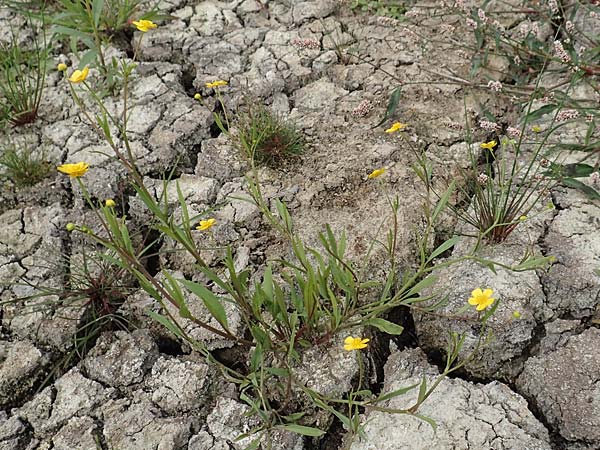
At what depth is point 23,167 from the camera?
252 cm

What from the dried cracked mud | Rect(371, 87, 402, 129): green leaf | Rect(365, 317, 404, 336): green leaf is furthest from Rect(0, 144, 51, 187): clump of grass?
Rect(365, 317, 404, 336): green leaf

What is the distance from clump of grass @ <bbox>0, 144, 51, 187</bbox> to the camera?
251 centimetres

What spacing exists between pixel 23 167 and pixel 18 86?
0.60 m

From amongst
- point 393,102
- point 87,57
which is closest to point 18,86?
point 87,57

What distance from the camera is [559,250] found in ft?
7.06

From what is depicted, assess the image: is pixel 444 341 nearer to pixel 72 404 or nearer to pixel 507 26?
pixel 72 404

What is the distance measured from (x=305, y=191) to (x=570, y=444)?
1228 mm

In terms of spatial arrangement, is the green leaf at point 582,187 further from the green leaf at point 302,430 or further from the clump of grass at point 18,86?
the clump of grass at point 18,86

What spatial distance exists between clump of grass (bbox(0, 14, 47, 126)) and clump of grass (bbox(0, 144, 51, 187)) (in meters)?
0.23

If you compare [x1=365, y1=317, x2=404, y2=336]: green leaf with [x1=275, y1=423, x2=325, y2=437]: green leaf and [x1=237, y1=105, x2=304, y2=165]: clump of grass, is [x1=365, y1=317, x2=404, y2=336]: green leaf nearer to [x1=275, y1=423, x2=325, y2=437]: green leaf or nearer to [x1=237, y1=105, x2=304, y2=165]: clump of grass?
[x1=275, y1=423, x2=325, y2=437]: green leaf

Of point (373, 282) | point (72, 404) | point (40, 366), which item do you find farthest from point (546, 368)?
point (40, 366)

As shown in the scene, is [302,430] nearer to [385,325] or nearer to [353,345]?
[353,345]

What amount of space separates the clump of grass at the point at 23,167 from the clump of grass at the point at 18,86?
0.23 meters

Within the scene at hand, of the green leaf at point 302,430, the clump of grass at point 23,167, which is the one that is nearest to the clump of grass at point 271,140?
the clump of grass at point 23,167
